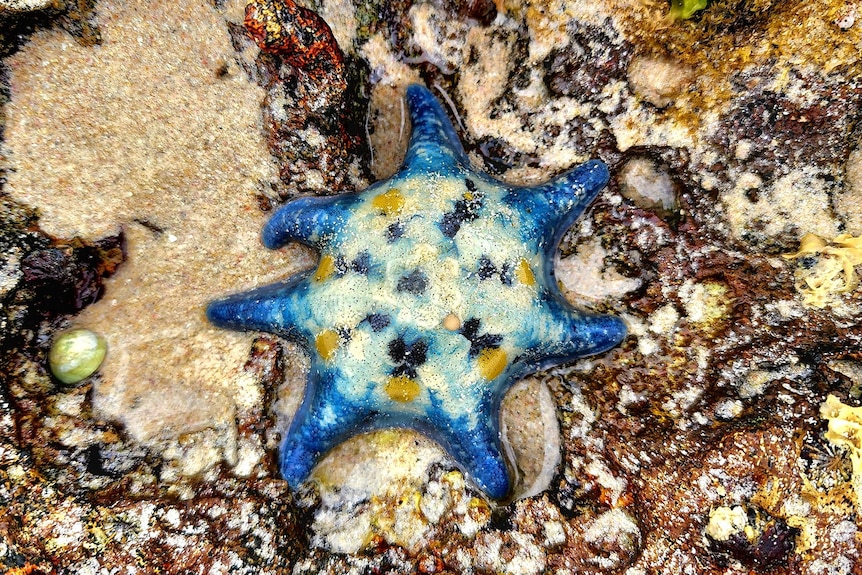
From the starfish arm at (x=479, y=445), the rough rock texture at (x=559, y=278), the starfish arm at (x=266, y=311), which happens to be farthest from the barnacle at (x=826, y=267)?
the starfish arm at (x=266, y=311)

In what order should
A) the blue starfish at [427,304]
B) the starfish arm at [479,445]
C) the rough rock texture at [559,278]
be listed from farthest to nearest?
1. the starfish arm at [479,445]
2. the blue starfish at [427,304]
3. the rough rock texture at [559,278]

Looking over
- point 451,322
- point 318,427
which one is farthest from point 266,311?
point 451,322

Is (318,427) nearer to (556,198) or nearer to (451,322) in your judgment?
(451,322)

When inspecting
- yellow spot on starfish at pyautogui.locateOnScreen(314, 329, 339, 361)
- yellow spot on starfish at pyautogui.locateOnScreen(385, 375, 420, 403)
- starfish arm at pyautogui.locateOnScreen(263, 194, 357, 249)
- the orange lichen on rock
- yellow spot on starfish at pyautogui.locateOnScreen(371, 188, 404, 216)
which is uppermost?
the orange lichen on rock

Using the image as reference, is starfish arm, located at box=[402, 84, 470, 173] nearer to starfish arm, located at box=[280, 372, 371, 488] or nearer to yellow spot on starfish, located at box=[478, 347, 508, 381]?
yellow spot on starfish, located at box=[478, 347, 508, 381]

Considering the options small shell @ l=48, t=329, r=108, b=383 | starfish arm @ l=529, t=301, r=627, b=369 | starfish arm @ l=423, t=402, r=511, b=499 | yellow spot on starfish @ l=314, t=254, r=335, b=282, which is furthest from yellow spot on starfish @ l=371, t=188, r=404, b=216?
Result: small shell @ l=48, t=329, r=108, b=383

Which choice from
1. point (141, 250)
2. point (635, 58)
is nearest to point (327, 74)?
point (141, 250)

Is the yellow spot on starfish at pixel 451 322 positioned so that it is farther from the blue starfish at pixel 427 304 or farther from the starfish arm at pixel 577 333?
the starfish arm at pixel 577 333
